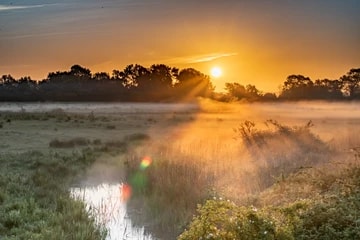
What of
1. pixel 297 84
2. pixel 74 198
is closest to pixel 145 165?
pixel 74 198

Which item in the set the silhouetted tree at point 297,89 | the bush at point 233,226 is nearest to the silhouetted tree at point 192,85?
the silhouetted tree at point 297,89

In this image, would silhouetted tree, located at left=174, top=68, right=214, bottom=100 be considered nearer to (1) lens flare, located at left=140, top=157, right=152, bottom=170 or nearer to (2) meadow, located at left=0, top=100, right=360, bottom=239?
(2) meadow, located at left=0, top=100, right=360, bottom=239

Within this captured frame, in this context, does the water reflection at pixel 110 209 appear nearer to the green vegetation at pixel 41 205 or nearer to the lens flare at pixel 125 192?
the lens flare at pixel 125 192

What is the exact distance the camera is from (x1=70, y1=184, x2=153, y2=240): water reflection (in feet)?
47.7

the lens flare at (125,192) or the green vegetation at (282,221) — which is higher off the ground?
the green vegetation at (282,221)

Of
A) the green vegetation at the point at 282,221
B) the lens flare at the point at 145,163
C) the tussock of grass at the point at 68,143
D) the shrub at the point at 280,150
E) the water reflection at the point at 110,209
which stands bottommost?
the water reflection at the point at 110,209

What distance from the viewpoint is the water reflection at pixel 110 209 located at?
47.7 ft

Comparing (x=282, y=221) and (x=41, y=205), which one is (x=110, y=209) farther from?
(x=282, y=221)

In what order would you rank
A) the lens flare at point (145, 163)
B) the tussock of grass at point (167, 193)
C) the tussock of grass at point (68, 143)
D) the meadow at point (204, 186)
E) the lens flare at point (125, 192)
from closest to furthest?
the meadow at point (204, 186)
the tussock of grass at point (167, 193)
the lens flare at point (125, 192)
the lens flare at point (145, 163)
the tussock of grass at point (68, 143)

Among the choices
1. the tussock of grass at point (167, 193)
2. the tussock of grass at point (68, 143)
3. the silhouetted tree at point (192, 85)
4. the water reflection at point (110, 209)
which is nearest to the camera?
the water reflection at point (110, 209)

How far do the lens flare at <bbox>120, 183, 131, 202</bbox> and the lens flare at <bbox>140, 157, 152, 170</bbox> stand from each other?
102cm

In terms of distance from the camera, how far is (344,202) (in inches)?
415

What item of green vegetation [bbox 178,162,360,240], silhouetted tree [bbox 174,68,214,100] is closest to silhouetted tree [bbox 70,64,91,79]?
silhouetted tree [bbox 174,68,214,100]

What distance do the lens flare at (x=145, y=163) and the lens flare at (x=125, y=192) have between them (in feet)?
3.36
